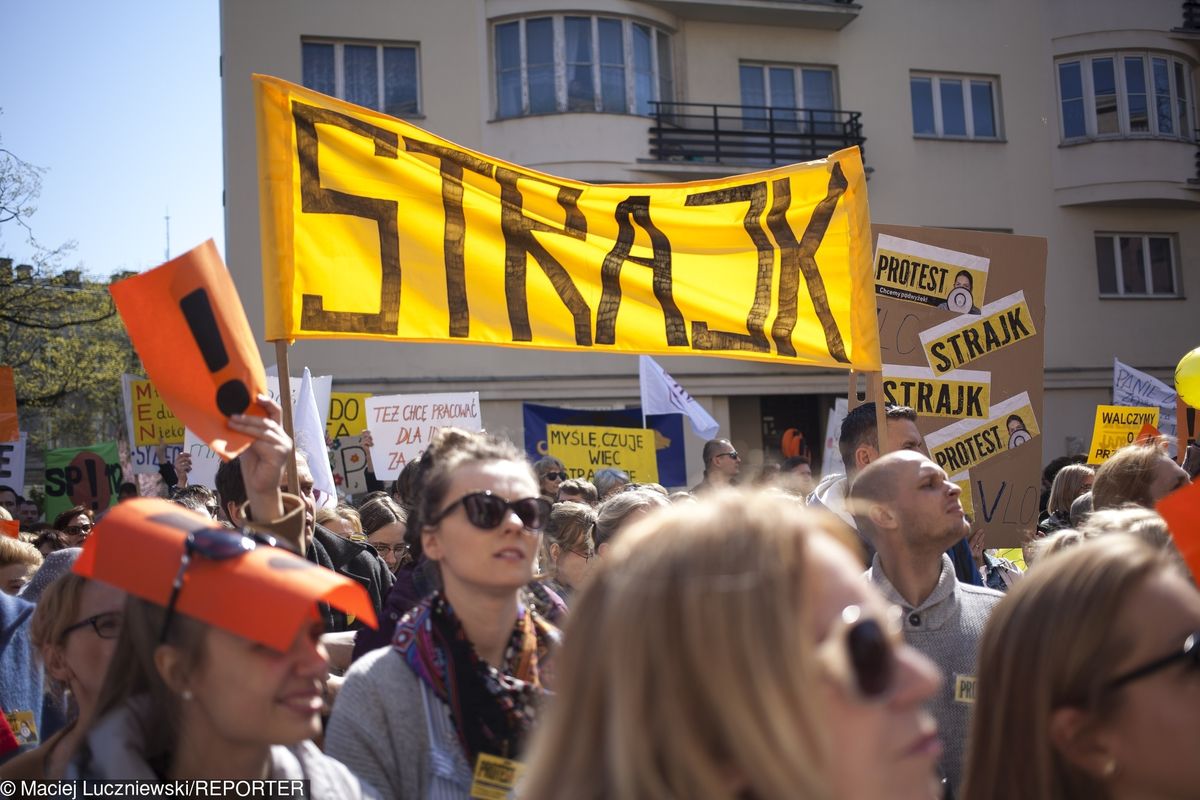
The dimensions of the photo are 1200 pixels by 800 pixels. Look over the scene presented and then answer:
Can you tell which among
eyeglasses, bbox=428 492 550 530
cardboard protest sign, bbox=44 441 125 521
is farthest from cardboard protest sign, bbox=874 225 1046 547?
cardboard protest sign, bbox=44 441 125 521

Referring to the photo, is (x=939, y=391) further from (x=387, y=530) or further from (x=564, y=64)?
(x=564, y=64)

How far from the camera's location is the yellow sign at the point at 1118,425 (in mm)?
10156

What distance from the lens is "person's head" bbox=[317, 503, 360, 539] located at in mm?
6398

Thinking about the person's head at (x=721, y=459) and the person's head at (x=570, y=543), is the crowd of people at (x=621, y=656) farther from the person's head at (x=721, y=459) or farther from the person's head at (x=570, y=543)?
the person's head at (x=721, y=459)

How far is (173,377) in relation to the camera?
3057 millimetres

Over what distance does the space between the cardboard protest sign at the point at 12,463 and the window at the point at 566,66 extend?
9.45 metres

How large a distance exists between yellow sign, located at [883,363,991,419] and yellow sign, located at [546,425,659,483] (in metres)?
3.89

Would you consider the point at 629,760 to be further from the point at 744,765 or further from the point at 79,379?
the point at 79,379

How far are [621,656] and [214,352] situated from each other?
6.68 ft

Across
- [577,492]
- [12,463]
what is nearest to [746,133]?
[12,463]

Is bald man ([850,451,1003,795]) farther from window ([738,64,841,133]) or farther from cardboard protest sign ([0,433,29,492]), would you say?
window ([738,64,841,133])

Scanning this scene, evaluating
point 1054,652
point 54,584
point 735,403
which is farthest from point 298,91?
point 735,403

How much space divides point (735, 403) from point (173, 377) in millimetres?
17506

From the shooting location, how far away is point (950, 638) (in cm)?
370
